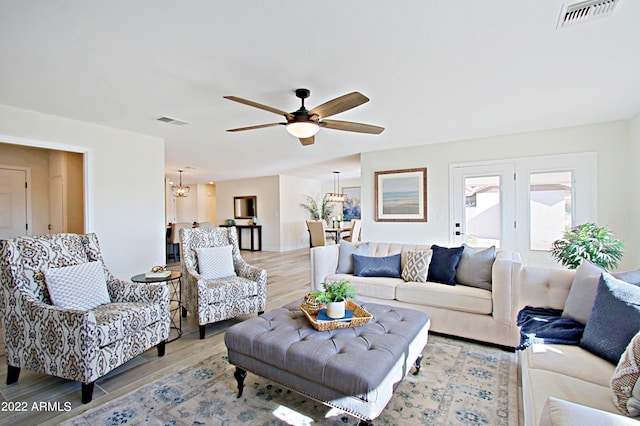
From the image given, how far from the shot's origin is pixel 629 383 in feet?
3.90

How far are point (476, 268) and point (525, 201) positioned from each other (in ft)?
7.33

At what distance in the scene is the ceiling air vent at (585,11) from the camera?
1.79 m

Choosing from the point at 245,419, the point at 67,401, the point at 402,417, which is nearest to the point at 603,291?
the point at 402,417

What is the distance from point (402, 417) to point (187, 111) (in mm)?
3624

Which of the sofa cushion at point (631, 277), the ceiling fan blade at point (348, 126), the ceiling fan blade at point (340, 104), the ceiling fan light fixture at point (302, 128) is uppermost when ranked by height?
the ceiling fan blade at point (340, 104)

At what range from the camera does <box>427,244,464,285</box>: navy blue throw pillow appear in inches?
125

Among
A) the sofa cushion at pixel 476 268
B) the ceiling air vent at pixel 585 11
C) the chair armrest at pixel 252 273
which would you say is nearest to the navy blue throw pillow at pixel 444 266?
the sofa cushion at pixel 476 268

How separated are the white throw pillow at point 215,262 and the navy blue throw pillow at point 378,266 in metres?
1.54

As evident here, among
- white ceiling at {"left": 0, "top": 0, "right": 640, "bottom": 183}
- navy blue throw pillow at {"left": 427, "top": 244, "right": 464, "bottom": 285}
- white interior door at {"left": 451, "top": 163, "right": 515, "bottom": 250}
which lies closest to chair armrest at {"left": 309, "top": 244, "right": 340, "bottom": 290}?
navy blue throw pillow at {"left": 427, "top": 244, "right": 464, "bottom": 285}

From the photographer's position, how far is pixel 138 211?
183 inches

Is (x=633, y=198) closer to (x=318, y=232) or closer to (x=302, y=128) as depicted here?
(x=302, y=128)

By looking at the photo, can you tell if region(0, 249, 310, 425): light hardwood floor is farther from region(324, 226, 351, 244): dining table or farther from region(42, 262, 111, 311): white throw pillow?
region(324, 226, 351, 244): dining table

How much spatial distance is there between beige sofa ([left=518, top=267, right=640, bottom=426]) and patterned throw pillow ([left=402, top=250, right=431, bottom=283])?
140cm

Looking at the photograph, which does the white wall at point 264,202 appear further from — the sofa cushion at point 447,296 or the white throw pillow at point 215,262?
the sofa cushion at point 447,296
